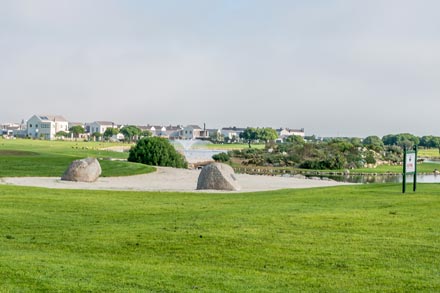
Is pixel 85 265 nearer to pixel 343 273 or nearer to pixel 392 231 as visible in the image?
pixel 343 273

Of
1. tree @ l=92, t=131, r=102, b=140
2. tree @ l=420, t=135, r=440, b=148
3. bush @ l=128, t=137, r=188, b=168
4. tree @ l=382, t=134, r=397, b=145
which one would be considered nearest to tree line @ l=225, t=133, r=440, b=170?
bush @ l=128, t=137, r=188, b=168

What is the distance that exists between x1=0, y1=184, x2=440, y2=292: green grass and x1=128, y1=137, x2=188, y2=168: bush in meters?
27.4

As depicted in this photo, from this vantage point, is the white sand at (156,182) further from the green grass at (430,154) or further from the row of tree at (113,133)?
the row of tree at (113,133)

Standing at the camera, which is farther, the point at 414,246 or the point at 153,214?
the point at 153,214

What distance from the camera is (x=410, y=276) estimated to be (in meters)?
9.23

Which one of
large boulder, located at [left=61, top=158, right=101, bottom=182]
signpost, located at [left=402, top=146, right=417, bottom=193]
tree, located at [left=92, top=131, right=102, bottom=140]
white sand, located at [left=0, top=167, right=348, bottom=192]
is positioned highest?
signpost, located at [left=402, top=146, right=417, bottom=193]

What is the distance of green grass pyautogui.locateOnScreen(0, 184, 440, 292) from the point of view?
880 cm

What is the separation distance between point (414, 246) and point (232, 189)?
56.3 feet

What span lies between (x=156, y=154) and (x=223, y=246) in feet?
115

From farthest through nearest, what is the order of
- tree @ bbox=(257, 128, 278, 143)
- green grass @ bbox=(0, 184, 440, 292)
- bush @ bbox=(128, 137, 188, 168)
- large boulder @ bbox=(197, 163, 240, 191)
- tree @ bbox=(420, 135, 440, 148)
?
tree @ bbox=(257, 128, 278, 143) < tree @ bbox=(420, 135, 440, 148) < bush @ bbox=(128, 137, 188, 168) < large boulder @ bbox=(197, 163, 240, 191) < green grass @ bbox=(0, 184, 440, 292)

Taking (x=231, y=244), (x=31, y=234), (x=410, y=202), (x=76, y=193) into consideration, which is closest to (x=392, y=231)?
(x=231, y=244)

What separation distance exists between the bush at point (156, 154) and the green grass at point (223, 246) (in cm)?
2738

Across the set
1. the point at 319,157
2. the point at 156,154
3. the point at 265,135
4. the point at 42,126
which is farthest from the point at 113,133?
the point at 156,154

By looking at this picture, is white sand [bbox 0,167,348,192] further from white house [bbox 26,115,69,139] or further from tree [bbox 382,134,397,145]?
white house [bbox 26,115,69,139]
